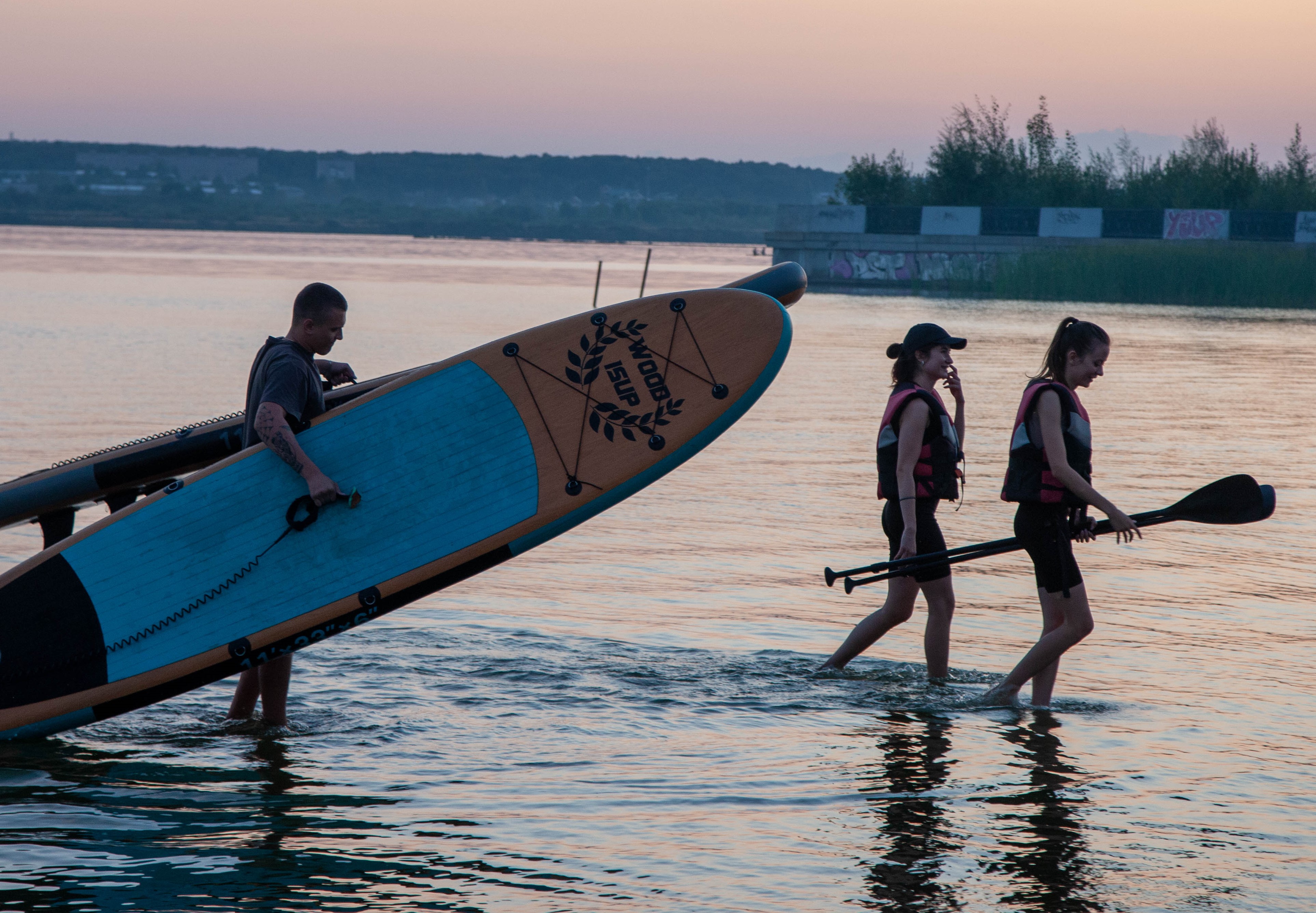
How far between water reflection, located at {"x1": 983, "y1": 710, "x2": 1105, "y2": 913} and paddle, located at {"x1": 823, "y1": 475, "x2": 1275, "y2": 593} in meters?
0.81

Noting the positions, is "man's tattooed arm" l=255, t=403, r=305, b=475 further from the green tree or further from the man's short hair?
the green tree

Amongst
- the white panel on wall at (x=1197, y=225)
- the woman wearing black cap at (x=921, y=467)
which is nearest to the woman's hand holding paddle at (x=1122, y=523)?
the woman wearing black cap at (x=921, y=467)

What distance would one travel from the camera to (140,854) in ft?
15.4

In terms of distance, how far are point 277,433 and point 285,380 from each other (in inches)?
8.5

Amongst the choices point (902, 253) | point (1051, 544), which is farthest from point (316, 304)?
point (902, 253)

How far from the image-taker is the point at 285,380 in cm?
560

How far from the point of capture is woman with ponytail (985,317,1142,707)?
5.88m

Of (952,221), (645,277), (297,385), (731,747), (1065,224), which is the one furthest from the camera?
(952,221)

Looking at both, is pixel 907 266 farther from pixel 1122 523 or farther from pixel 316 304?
pixel 316 304

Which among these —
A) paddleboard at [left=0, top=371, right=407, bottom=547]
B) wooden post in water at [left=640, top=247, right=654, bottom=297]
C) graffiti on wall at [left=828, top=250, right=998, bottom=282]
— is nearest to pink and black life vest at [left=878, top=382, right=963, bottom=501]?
wooden post in water at [left=640, top=247, right=654, bottom=297]

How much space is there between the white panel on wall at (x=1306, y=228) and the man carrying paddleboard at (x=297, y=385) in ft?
173

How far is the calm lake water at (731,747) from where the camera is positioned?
14.8 ft

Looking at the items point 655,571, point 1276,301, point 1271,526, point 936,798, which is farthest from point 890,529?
point 1276,301

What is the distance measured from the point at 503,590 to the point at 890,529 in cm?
303
